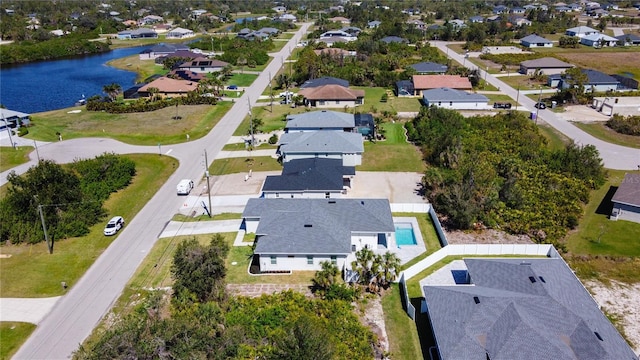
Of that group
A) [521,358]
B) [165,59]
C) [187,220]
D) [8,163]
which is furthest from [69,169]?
[165,59]

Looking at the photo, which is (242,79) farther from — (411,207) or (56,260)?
(56,260)

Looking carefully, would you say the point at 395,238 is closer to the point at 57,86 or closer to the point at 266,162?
the point at 266,162

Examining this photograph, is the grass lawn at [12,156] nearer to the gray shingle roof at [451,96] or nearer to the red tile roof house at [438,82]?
the gray shingle roof at [451,96]

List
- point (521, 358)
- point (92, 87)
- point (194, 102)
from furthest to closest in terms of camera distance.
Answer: point (92, 87), point (194, 102), point (521, 358)

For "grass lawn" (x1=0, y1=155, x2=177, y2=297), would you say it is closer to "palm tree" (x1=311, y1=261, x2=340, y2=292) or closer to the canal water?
"palm tree" (x1=311, y1=261, x2=340, y2=292)

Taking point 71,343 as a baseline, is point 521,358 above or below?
above

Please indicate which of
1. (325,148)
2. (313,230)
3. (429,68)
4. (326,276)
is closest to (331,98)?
(325,148)
